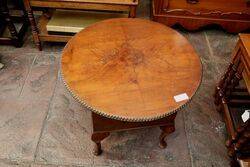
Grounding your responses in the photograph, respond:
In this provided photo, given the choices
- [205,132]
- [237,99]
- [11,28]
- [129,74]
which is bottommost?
[205,132]

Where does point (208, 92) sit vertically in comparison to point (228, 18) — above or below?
below

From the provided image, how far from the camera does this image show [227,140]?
206 centimetres

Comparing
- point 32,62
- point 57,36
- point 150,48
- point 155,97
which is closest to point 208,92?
point 150,48

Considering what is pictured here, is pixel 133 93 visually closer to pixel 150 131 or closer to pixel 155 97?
pixel 155 97

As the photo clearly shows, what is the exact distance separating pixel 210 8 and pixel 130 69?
1478mm

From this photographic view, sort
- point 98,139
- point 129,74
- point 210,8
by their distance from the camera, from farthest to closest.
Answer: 1. point 210,8
2. point 98,139
3. point 129,74

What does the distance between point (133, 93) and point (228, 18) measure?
1.78 m

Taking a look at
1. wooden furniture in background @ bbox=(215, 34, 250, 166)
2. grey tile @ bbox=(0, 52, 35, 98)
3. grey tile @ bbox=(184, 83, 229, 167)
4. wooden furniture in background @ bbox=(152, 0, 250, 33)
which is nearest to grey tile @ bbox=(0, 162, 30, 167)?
grey tile @ bbox=(0, 52, 35, 98)

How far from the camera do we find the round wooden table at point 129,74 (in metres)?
1.50

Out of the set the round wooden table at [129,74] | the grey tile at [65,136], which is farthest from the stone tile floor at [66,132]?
the round wooden table at [129,74]

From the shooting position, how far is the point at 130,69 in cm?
167

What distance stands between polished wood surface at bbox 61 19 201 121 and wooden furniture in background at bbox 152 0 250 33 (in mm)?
844

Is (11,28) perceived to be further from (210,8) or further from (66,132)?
(210,8)

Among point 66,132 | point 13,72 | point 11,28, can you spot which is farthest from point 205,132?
point 11,28
